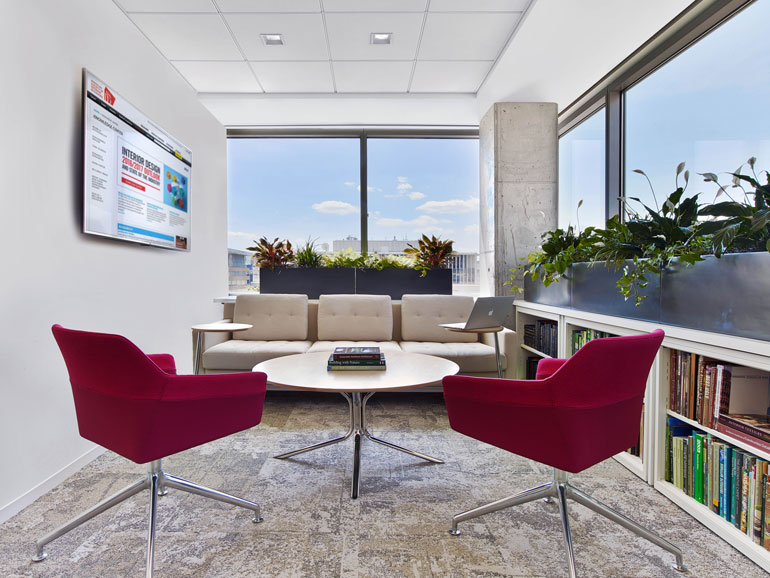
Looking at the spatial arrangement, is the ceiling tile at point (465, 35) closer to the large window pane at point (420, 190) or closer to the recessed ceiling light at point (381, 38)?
the recessed ceiling light at point (381, 38)

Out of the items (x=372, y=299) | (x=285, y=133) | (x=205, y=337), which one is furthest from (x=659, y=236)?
(x=285, y=133)

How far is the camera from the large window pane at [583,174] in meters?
3.79

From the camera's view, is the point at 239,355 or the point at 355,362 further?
the point at 239,355

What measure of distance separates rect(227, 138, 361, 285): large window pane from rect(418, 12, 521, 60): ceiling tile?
175cm

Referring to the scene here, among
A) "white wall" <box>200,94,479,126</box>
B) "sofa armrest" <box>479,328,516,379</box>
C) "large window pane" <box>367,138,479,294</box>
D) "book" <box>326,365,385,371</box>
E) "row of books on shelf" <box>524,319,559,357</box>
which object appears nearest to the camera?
"book" <box>326,365,385,371</box>

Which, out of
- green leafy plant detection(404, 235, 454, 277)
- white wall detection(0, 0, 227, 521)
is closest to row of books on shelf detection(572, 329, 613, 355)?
green leafy plant detection(404, 235, 454, 277)

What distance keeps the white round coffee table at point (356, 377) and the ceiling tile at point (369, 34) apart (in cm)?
257

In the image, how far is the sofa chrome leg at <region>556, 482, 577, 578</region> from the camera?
4.26 ft

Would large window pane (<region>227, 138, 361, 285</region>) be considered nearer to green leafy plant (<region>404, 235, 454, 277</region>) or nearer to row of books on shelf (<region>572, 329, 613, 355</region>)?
green leafy plant (<region>404, 235, 454, 277</region>)

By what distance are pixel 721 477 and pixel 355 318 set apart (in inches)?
108

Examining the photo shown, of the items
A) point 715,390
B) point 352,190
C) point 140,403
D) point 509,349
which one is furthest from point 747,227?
point 352,190

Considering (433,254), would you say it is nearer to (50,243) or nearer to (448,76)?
(448,76)

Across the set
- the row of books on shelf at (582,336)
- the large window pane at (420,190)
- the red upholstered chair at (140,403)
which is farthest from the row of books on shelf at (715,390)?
the large window pane at (420,190)

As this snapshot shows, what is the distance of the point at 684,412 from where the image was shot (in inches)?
71.6
